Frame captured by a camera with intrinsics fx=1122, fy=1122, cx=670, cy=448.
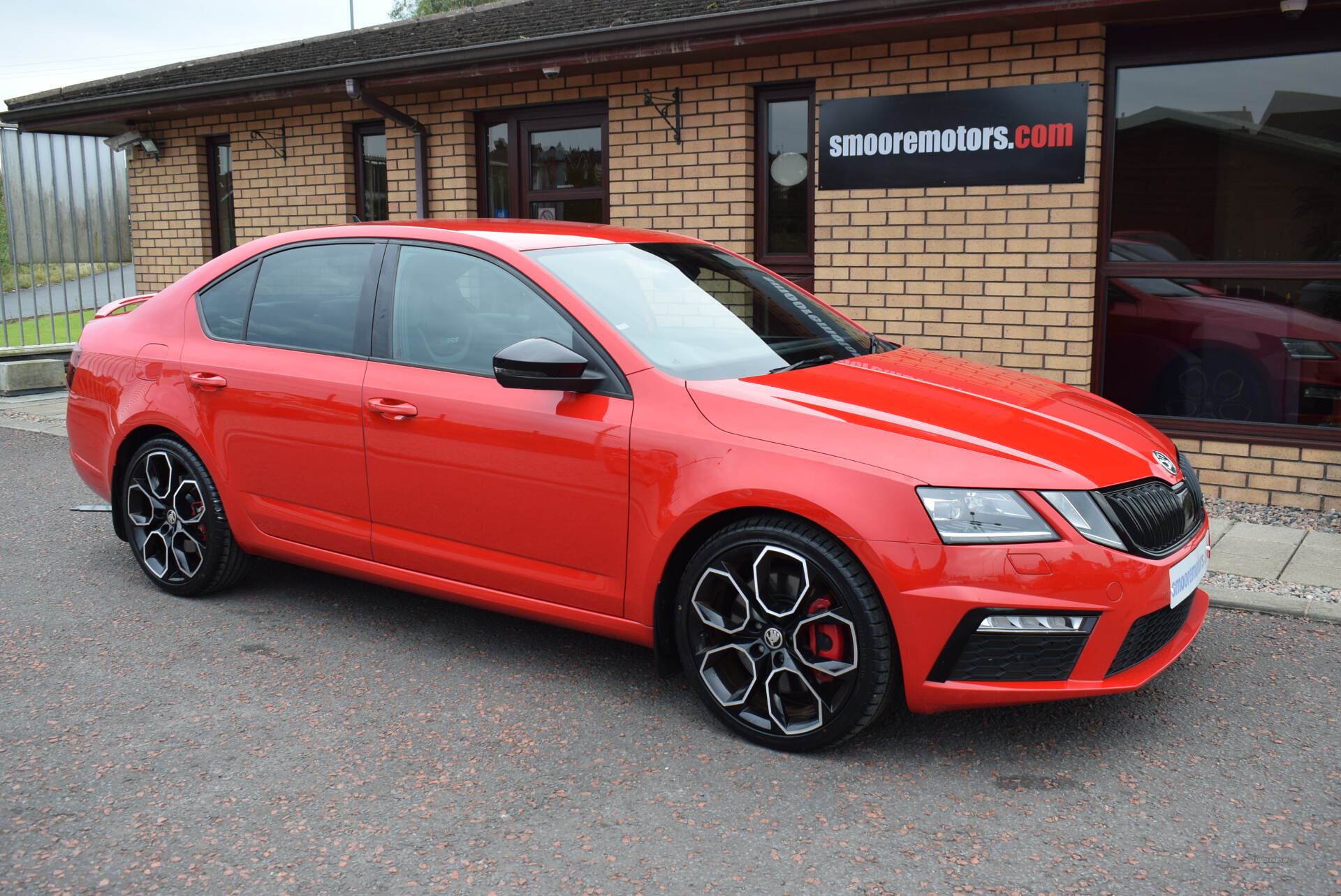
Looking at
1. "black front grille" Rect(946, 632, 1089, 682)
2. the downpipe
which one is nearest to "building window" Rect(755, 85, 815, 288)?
the downpipe

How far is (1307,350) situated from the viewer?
21.8 ft

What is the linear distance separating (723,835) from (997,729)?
3.75 ft

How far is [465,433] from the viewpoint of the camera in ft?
12.9

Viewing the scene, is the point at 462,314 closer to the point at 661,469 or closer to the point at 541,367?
the point at 541,367

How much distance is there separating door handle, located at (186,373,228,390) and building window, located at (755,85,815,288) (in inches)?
184

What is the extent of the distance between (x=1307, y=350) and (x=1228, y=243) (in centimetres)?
78

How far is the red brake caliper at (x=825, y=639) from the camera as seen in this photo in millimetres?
3316

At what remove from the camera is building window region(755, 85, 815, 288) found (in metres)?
8.23

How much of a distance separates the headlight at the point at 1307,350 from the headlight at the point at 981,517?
449 centimetres

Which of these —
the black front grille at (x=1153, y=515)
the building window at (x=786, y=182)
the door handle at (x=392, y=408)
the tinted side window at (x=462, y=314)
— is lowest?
the black front grille at (x=1153, y=515)

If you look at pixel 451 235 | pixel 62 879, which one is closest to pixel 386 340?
pixel 451 235

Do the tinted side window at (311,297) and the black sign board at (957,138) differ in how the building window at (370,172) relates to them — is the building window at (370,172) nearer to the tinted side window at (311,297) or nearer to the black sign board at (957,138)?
the black sign board at (957,138)

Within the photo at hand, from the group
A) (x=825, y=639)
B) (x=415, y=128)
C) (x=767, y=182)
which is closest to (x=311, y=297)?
(x=825, y=639)

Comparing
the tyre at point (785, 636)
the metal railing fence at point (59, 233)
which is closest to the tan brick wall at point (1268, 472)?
the tyre at point (785, 636)
